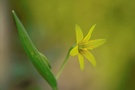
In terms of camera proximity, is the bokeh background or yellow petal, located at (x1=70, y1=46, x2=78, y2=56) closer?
yellow petal, located at (x1=70, y1=46, x2=78, y2=56)

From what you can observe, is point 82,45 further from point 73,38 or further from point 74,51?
point 73,38

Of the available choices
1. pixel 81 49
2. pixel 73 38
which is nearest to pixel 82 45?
pixel 81 49

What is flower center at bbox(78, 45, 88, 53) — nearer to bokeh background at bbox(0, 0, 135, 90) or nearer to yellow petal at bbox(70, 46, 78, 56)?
yellow petal at bbox(70, 46, 78, 56)

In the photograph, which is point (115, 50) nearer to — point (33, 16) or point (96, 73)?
point (96, 73)

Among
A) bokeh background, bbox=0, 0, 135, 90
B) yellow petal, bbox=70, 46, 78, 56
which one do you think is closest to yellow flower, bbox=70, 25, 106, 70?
yellow petal, bbox=70, 46, 78, 56

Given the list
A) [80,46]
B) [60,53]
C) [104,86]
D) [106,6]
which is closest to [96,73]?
[104,86]

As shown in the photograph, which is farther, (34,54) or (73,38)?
(73,38)

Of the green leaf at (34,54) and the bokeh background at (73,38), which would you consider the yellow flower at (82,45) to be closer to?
the green leaf at (34,54)

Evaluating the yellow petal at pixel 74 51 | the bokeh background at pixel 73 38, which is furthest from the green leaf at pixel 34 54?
the bokeh background at pixel 73 38
